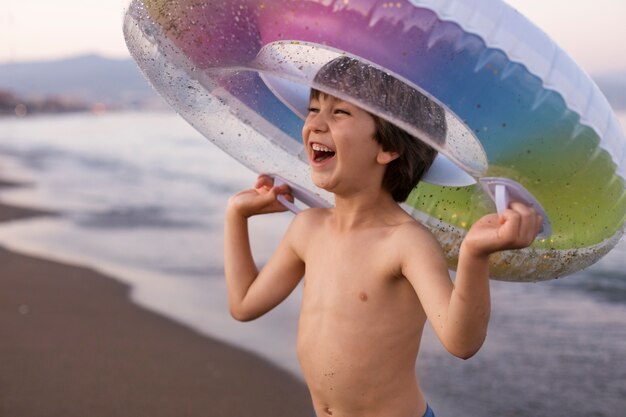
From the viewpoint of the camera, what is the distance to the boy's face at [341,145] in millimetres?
2191

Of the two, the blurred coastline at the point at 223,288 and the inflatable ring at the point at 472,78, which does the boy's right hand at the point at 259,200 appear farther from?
the blurred coastline at the point at 223,288

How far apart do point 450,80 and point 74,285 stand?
4.69 meters

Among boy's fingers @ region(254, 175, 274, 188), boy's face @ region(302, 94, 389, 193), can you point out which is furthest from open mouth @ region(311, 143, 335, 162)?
boy's fingers @ region(254, 175, 274, 188)

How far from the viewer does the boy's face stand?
2.19 m

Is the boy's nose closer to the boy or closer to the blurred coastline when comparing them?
the boy

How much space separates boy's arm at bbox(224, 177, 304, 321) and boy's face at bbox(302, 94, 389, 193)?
32 cm

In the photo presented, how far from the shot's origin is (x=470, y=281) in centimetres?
183

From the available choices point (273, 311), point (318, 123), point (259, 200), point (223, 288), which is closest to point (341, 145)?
point (318, 123)

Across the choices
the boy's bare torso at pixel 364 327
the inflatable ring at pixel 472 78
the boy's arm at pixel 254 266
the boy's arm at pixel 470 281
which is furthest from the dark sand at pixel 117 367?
the boy's arm at pixel 470 281

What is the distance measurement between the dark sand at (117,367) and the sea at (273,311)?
198 mm

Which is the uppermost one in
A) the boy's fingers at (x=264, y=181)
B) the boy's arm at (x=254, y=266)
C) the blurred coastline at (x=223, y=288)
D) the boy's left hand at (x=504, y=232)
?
the boy's left hand at (x=504, y=232)

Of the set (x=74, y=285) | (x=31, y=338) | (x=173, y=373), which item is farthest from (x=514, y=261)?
(x=74, y=285)

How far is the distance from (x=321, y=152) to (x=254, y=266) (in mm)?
519

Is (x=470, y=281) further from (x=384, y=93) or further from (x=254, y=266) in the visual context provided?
(x=254, y=266)
